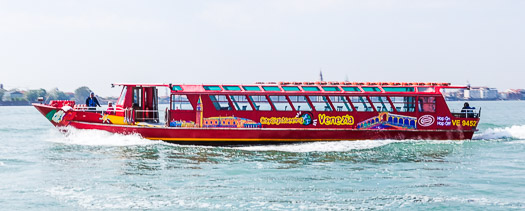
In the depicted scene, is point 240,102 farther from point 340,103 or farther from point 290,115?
point 340,103

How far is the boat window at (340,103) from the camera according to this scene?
856 inches

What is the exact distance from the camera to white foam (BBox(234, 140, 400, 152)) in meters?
20.6

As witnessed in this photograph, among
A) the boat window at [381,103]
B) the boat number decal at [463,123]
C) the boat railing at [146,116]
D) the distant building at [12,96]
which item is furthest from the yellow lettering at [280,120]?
the distant building at [12,96]

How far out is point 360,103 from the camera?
21828mm

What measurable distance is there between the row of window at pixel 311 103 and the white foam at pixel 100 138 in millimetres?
1921

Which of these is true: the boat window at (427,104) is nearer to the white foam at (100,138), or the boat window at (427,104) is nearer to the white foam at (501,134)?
the white foam at (501,134)

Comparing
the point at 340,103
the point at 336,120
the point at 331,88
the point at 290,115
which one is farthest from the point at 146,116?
the point at 340,103

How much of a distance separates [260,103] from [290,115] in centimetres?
126

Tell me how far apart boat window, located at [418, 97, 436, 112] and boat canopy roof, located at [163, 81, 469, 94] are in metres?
0.29

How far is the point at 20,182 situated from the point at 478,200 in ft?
38.8

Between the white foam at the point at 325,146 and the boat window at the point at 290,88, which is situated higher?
the boat window at the point at 290,88

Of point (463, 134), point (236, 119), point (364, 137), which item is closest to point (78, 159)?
point (236, 119)

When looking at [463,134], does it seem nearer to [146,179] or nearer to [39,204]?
[146,179]

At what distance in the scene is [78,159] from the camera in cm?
1861
